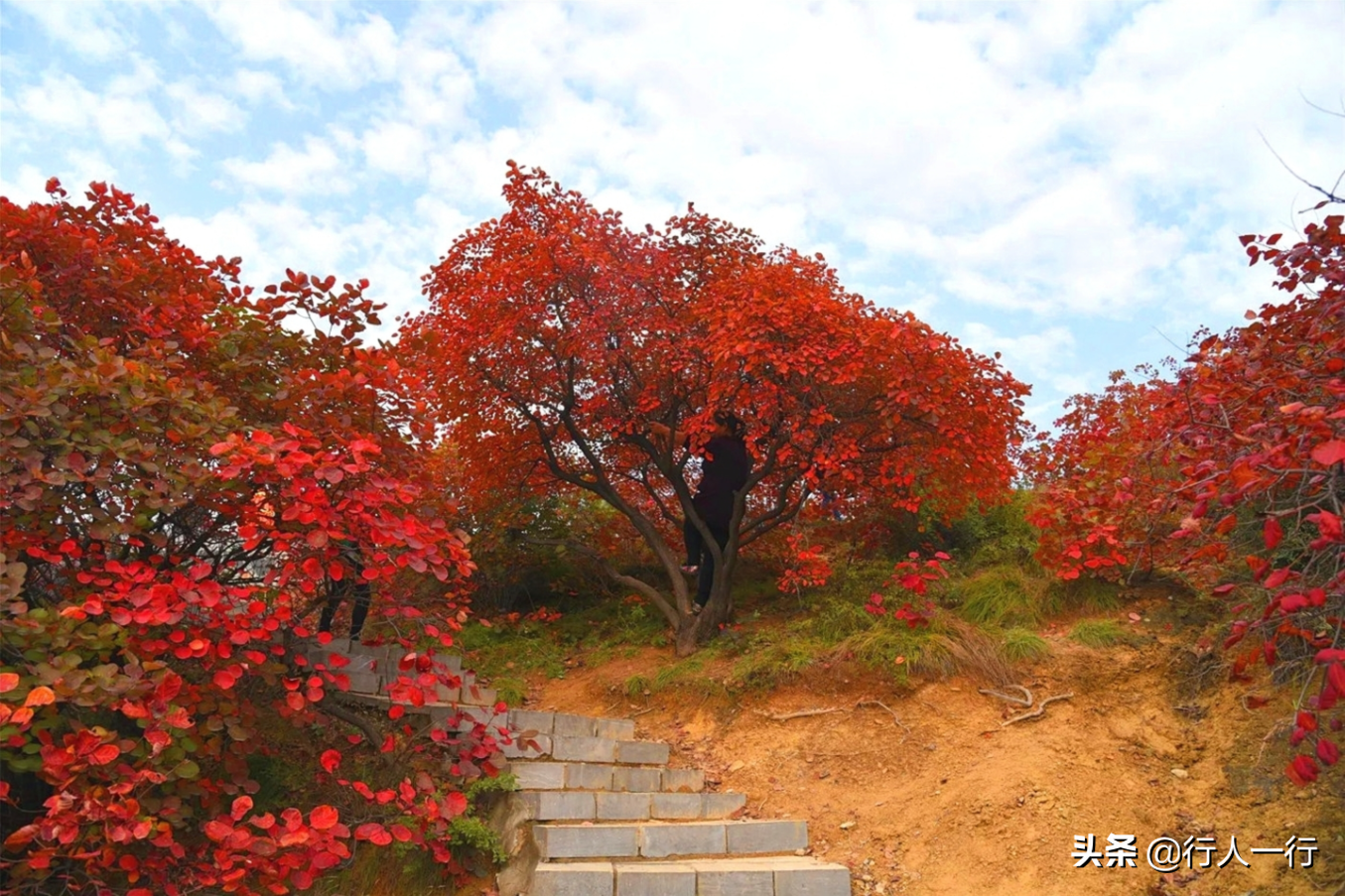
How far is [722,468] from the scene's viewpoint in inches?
304

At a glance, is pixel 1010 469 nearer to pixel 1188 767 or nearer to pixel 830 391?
pixel 830 391

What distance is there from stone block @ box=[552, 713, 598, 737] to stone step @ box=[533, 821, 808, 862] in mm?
1012

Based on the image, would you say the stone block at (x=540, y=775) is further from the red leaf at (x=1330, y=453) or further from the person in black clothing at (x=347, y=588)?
the red leaf at (x=1330, y=453)

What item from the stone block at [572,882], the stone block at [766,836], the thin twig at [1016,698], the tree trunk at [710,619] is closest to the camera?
the stone block at [572,882]

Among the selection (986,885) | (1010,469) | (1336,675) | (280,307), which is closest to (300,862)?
(280,307)

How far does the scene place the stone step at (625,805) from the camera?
Result: 4.85 m

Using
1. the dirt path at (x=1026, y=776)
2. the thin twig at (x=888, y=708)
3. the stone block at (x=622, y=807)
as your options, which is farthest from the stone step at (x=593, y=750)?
the thin twig at (x=888, y=708)

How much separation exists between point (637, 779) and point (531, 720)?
0.81m

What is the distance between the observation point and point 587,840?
462 cm

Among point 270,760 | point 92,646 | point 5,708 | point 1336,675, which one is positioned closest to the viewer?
point 1336,675

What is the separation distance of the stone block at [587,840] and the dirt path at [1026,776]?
1.01 m

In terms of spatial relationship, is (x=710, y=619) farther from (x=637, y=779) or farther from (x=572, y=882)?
(x=572, y=882)

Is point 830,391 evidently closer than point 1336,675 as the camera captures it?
No

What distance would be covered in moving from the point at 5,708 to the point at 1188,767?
18.0 feet
